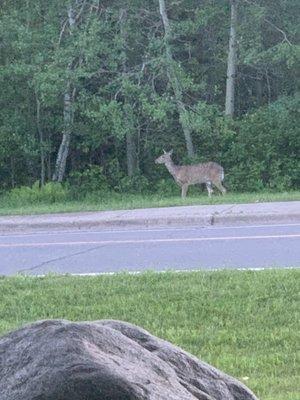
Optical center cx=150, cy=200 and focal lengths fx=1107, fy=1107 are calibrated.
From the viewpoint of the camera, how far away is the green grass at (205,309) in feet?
22.6

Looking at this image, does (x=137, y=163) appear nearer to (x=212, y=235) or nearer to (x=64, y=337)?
(x=212, y=235)

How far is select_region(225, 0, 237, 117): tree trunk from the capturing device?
87.8 feet

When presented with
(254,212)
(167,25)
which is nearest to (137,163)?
(167,25)

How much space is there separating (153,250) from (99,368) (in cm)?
992

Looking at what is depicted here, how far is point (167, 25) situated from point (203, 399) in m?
22.7

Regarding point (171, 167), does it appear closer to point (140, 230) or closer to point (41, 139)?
point (41, 139)

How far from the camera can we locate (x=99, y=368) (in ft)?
11.9

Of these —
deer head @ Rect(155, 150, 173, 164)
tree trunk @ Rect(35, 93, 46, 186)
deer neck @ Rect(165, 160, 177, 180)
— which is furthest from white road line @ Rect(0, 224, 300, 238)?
tree trunk @ Rect(35, 93, 46, 186)

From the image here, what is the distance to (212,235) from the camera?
15.5 metres

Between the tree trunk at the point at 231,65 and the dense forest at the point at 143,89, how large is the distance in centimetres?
3

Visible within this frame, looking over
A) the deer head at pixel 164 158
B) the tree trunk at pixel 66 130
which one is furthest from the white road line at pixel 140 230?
the deer head at pixel 164 158

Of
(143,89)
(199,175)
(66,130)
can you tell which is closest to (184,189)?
(199,175)

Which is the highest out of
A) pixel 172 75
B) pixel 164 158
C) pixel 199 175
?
pixel 172 75

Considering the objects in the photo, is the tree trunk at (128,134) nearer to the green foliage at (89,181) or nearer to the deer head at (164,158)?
the green foliage at (89,181)
